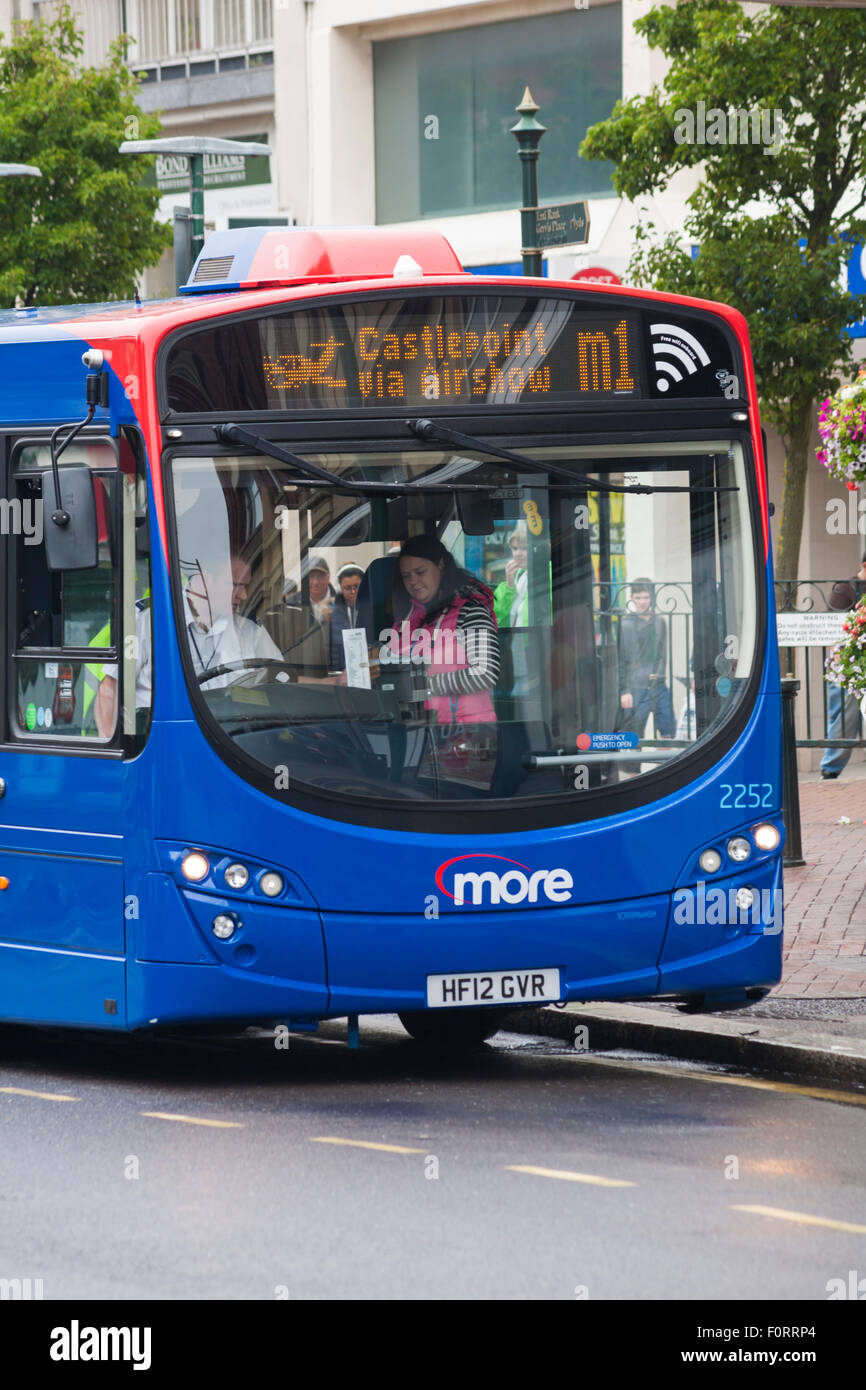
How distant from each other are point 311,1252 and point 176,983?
90.1 inches

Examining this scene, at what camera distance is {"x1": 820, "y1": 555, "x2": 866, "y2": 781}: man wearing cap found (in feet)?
58.8

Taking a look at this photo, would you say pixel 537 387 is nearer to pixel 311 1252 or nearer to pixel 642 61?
pixel 311 1252

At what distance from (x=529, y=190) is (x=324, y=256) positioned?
604 centimetres

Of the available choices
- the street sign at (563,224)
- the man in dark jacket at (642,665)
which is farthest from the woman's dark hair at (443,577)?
the street sign at (563,224)

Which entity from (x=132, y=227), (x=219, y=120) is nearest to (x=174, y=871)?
(x=132, y=227)

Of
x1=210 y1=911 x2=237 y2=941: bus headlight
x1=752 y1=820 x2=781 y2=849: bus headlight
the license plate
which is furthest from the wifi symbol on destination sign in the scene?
x1=210 y1=911 x2=237 y2=941: bus headlight

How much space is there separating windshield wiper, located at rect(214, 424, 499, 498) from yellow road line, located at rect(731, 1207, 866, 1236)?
2968 millimetres

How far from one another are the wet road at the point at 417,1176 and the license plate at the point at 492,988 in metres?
0.33

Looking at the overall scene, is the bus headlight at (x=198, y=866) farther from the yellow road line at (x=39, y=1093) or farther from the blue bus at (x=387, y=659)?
the yellow road line at (x=39, y=1093)

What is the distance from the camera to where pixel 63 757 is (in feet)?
28.7

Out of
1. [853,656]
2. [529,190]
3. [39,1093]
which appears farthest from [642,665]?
[529,190]

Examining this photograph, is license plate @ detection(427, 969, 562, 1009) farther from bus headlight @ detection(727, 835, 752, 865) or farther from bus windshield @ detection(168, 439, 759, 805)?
bus headlight @ detection(727, 835, 752, 865)

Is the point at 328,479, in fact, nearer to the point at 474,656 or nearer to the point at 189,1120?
the point at 474,656
